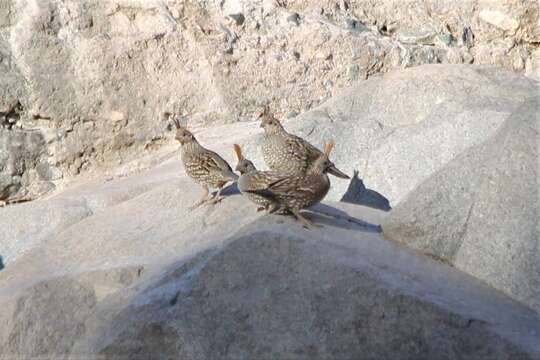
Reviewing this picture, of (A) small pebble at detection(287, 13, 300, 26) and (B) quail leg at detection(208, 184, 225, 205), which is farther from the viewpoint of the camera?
(A) small pebble at detection(287, 13, 300, 26)

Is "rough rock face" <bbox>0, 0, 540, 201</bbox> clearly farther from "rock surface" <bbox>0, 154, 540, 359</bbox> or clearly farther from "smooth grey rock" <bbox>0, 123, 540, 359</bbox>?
"rock surface" <bbox>0, 154, 540, 359</bbox>

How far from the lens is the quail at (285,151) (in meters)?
7.48

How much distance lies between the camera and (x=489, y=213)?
6.09m

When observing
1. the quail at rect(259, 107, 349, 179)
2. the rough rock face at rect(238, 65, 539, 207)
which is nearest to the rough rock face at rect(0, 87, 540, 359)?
the quail at rect(259, 107, 349, 179)

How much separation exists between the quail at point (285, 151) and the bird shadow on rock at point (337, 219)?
721 mm

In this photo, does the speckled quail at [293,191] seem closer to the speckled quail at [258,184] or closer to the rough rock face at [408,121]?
the speckled quail at [258,184]

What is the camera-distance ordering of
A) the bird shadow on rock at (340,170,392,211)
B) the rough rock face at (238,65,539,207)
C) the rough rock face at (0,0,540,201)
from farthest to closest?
the rough rock face at (0,0,540,201)
the rough rock face at (238,65,539,207)
the bird shadow on rock at (340,170,392,211)

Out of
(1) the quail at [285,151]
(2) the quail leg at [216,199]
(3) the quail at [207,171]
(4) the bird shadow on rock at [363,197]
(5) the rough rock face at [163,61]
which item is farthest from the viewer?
(5) the rough rock face at [163,61]

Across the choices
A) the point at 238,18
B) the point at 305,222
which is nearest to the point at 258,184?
the point at 305,222

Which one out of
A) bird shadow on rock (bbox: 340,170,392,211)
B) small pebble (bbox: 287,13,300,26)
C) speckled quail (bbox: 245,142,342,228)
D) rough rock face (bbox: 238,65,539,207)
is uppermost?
speckled quail (bbox: 245,142,342,228)

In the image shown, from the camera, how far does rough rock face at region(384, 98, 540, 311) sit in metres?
5.82

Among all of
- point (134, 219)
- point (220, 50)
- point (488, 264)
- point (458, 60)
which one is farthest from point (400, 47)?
point (488, 264)

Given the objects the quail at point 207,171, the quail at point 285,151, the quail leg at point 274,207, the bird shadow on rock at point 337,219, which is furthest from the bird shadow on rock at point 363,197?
the quail leg at point 274,207

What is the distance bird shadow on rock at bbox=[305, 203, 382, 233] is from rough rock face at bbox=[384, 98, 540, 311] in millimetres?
172
